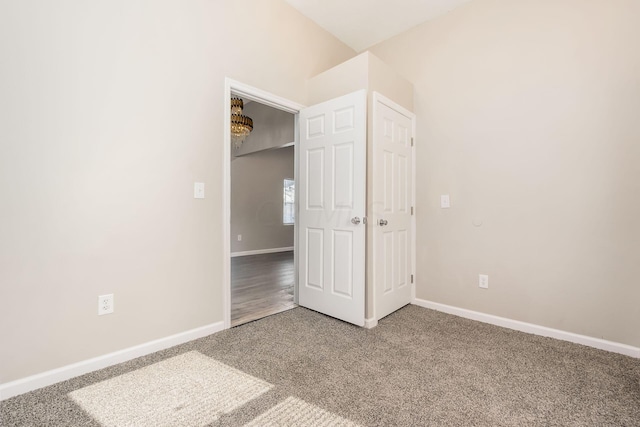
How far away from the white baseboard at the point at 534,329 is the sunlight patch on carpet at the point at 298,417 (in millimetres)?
1870

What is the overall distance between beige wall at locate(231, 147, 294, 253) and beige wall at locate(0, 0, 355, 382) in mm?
4153

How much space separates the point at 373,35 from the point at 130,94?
2.64 metres

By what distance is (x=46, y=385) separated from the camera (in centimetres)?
160

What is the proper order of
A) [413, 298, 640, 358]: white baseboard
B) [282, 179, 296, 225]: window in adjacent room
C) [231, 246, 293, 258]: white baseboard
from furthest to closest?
[282, 179, 296, 225]: window in adjacent room < [231, 246, 293, 258]: white baseboard < [413, 298, 640, 358]: white baseboard

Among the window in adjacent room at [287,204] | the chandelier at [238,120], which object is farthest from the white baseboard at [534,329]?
the window in adjacent room at [287,204]

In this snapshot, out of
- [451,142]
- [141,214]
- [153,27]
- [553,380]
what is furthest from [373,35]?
[553,380]

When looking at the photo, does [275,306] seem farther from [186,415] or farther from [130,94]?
[130,94]

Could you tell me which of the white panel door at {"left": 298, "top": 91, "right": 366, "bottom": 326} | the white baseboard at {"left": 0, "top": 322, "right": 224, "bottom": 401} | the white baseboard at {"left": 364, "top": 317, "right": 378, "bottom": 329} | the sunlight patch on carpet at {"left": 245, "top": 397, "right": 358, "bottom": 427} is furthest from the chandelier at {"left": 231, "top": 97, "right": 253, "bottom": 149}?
the sunlight patch on carpet at {"left": 245, "top": 397, "right": 358, "bottom": 427}

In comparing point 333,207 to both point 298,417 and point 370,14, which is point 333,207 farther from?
point 370,14

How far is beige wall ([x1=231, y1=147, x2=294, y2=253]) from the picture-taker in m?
6.46

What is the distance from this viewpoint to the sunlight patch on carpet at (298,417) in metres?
1.32

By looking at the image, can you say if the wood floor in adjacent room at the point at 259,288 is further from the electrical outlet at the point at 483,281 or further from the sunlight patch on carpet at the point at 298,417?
the electrical outlet at the point at 483,281

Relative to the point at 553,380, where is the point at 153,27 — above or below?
above

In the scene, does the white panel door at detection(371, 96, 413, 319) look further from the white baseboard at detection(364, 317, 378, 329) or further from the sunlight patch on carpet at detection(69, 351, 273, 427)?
the sunlight patch on carpet at detection(69, 351, 273, 427)
